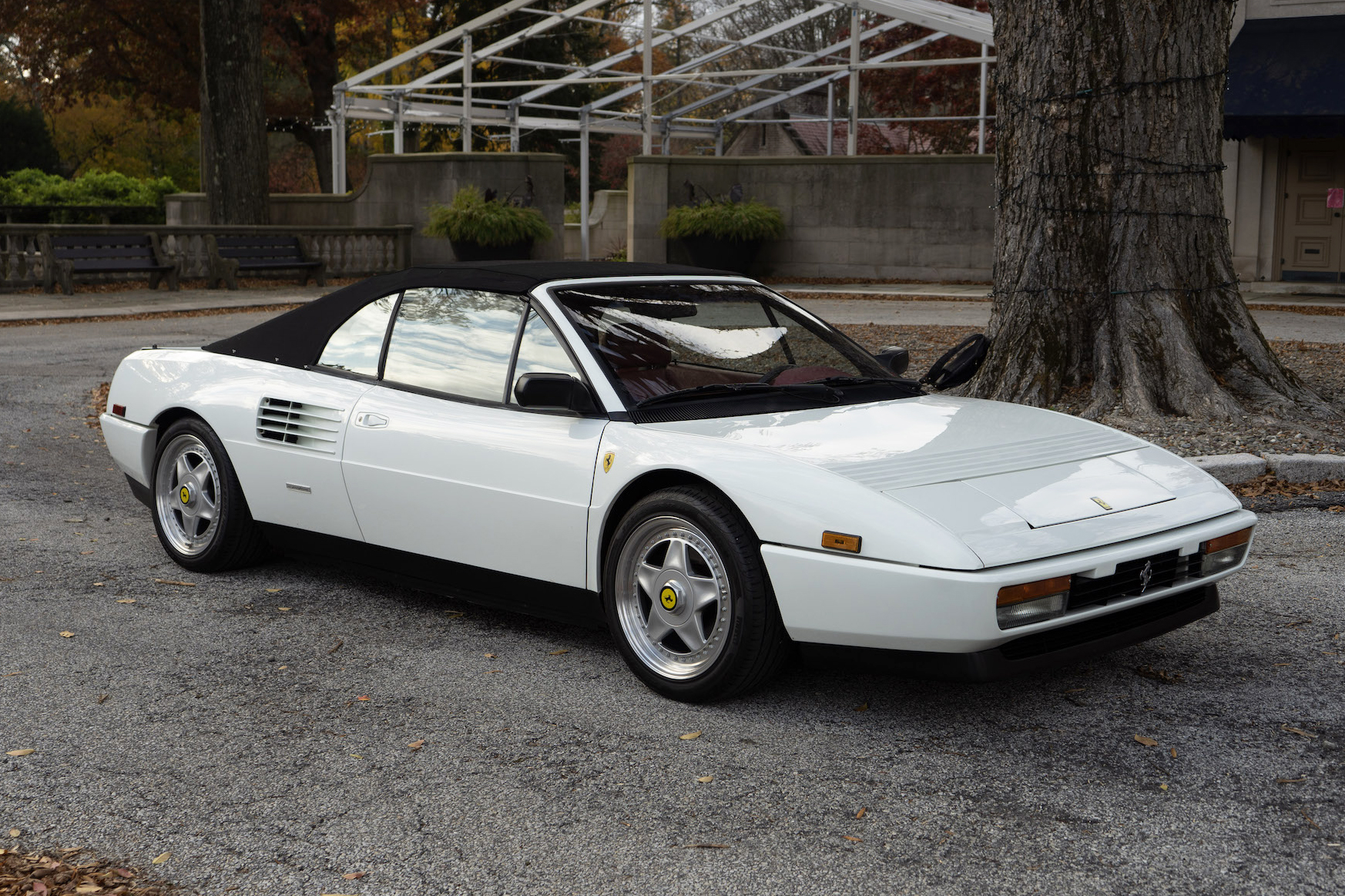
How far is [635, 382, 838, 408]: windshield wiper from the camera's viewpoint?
4496 millimetres

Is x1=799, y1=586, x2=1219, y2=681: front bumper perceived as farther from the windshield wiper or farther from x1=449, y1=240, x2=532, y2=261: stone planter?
x1=449, y1=240, x2=532, y2=261: stone planter

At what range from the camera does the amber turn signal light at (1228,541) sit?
4059 millimetres

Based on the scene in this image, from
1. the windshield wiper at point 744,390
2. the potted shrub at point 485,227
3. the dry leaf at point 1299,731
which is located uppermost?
the potted shrub at point 485,227

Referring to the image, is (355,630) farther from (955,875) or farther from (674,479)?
(955,875)

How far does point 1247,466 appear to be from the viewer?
7137 mm

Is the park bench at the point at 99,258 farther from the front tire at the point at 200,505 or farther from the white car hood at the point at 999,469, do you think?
the white car hood at the point at 999,469

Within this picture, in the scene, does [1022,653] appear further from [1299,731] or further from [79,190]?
[79,190]

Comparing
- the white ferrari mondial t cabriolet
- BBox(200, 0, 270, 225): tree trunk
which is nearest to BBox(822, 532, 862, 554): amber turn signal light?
the white ferrari mondial t cabriolet

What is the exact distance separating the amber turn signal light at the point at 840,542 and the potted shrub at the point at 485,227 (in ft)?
62.8

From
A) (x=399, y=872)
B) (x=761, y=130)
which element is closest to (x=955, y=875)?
(x=399, y=872)

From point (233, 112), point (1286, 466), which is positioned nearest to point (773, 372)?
point (1286, 466)

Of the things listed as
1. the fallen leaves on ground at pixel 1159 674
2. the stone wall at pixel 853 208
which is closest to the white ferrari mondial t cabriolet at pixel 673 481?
the fallen leaves on ground at pixel 1159 674

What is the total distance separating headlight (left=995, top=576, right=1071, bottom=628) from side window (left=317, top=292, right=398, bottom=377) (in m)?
2.63

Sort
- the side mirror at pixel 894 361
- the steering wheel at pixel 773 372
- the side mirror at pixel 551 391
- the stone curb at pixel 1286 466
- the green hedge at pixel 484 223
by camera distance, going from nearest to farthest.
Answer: the side mirror at pixel 551 391, the steering wheel at pixel 773 372, the side mirror at pixel 894 361, the stone curb at pixel 1286 466, the green hedge at pixel 484 223
